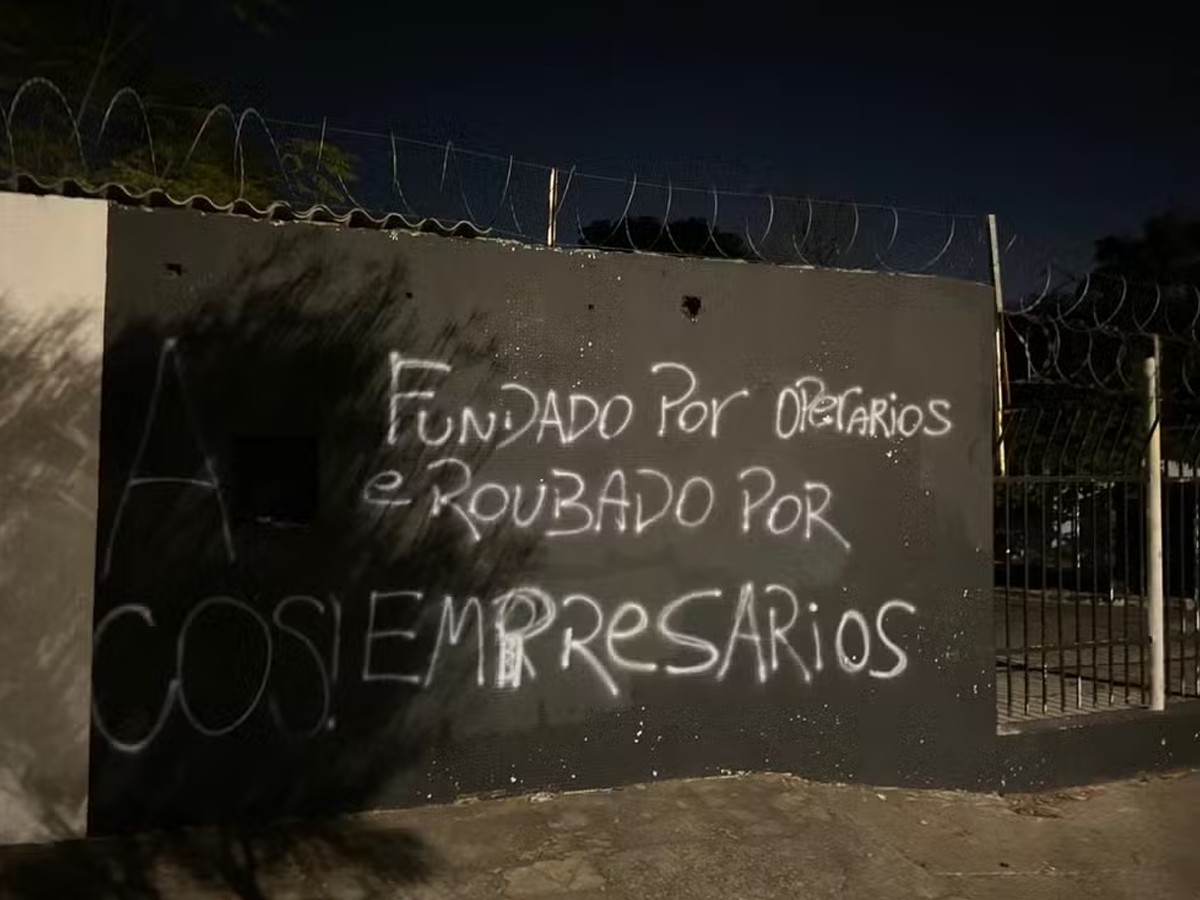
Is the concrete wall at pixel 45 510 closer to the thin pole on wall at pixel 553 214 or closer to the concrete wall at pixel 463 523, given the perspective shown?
the concrete wall at pixel 463 523

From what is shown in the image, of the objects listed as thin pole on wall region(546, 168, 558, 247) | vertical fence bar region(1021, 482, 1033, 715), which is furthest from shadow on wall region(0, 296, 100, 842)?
vertical fence bar region(1021, 482, 1033, 715)

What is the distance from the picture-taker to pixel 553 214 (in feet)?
17.4

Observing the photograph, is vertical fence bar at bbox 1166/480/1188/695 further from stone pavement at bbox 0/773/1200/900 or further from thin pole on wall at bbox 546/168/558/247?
thin pole on wall at bbox 546/168/558/247

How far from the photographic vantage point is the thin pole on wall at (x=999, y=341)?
6.25m

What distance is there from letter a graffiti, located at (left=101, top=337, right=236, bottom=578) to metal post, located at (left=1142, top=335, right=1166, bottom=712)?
509 cm

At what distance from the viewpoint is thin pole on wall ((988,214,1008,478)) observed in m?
6.25

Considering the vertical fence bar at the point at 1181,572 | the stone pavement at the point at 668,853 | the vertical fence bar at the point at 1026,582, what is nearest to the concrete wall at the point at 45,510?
the stone pavement at the point at 668,853

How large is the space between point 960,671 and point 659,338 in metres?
2.36

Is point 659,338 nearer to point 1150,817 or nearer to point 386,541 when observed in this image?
point 386,541

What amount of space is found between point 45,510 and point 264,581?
84 cm

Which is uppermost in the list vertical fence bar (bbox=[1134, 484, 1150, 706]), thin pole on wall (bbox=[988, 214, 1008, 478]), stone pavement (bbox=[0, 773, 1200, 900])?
thin pole on wall (bbox=[988, 214, 1008, 478])

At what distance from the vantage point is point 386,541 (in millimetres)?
4656

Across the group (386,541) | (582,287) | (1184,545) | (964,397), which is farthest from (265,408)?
(1184,545)

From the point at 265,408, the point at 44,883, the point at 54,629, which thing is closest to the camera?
the point at 44,883
